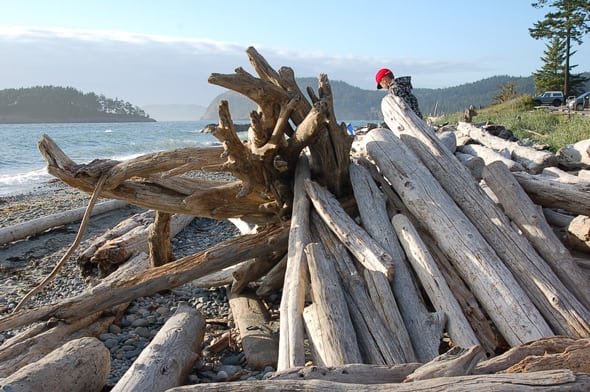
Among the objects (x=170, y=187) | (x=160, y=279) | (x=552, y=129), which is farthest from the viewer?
(x=552, y=129)

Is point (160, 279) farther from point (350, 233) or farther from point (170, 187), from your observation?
point (350, 233)

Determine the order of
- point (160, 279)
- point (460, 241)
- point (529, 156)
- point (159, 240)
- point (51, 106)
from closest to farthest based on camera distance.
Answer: point (460, 241)
point (160, 279)
point (159, 240)
point (529, 156)
point (51, 106)

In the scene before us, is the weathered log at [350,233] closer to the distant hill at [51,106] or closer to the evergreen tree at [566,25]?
the evergreen tree at [566,25]

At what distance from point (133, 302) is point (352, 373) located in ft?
11.0

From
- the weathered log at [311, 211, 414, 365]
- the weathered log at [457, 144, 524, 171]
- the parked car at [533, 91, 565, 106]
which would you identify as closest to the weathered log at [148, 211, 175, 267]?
the weathered log at [311, 211, 414, 365]

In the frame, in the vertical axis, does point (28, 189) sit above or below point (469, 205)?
below

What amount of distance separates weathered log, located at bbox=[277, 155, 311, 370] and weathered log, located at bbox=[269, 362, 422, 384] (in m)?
0.70

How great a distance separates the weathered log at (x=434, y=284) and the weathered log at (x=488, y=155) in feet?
7.89

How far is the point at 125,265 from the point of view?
5836 mm

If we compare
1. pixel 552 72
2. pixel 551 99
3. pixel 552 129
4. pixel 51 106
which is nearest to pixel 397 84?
pixel 552 129

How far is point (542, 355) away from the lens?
2.68 m

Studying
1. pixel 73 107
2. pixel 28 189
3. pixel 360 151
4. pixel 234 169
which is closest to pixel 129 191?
pixel 234 169

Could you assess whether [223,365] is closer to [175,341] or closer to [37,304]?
[175,341]

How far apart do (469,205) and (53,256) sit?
6.22 m
